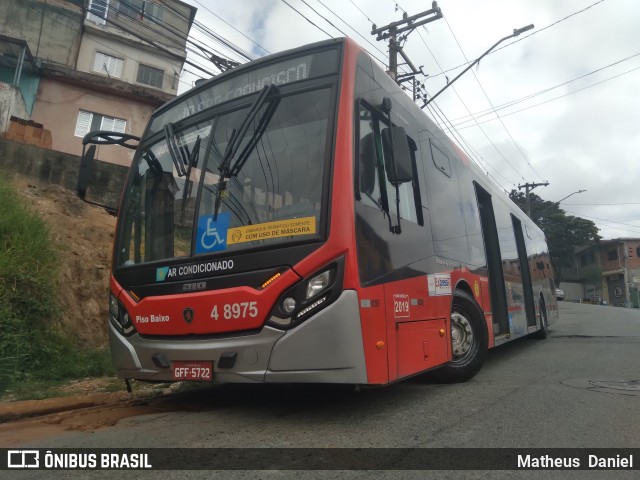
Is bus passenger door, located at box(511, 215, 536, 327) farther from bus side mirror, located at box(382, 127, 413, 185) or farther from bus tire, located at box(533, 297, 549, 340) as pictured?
bus side mirror, located at box(382, 127, 413, 185)

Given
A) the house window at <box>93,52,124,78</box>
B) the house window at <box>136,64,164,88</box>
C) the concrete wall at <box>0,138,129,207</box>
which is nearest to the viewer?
the concrete wall at <box>0,138,129,207</box>

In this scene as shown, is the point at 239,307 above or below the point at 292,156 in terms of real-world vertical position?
below

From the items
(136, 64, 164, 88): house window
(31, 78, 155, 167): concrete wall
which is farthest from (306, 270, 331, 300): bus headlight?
(136, 64, 164, 88): house window

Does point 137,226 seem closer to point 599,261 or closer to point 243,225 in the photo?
point 243,225

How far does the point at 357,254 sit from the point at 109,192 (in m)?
10.0

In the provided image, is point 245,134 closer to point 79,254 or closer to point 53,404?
point 53,404

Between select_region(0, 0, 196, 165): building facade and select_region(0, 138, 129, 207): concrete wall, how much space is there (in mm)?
4975

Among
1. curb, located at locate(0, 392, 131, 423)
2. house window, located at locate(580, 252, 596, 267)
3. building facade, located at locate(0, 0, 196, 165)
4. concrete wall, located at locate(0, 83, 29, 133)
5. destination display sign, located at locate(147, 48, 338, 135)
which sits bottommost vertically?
curb, located at locate(0, 392, 131, 423)

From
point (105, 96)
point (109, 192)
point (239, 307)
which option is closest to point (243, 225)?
point (239, 307)

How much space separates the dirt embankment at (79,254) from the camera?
7562 millimetres

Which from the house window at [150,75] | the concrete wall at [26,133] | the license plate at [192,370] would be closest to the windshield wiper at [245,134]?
the license plate at [192,370]

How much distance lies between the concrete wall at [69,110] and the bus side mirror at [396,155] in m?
15.7

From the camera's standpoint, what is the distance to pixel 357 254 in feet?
11.5

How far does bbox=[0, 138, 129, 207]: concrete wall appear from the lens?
1065cm
